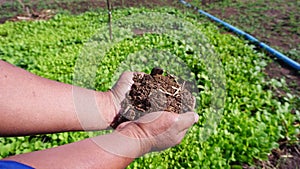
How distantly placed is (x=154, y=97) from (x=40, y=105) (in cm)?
58

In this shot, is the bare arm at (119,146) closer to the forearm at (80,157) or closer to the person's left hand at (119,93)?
the forearm at (80,157)

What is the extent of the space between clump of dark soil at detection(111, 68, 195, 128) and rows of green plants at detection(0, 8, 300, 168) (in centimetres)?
46

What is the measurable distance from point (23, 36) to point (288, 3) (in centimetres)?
668

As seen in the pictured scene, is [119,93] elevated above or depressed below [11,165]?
below

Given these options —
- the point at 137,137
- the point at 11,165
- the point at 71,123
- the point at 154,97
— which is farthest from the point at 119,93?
the point at 11,165

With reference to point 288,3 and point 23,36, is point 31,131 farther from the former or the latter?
point 288,3

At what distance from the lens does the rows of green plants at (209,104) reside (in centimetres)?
225

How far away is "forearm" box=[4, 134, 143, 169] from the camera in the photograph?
0.90 m

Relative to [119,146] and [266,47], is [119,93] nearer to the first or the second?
[119,146]

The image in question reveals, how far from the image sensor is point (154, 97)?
150 cm

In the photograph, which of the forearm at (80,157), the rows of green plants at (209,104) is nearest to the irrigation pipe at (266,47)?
the rows of green plants at (209,104)

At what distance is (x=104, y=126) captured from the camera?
1.61 meters

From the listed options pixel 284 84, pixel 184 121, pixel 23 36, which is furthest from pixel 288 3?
pixel 184 121

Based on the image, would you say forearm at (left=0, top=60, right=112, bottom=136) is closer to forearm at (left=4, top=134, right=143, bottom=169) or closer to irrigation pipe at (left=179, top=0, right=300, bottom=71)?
forearm at (left=4, top=134, right=143, bottom=169)
